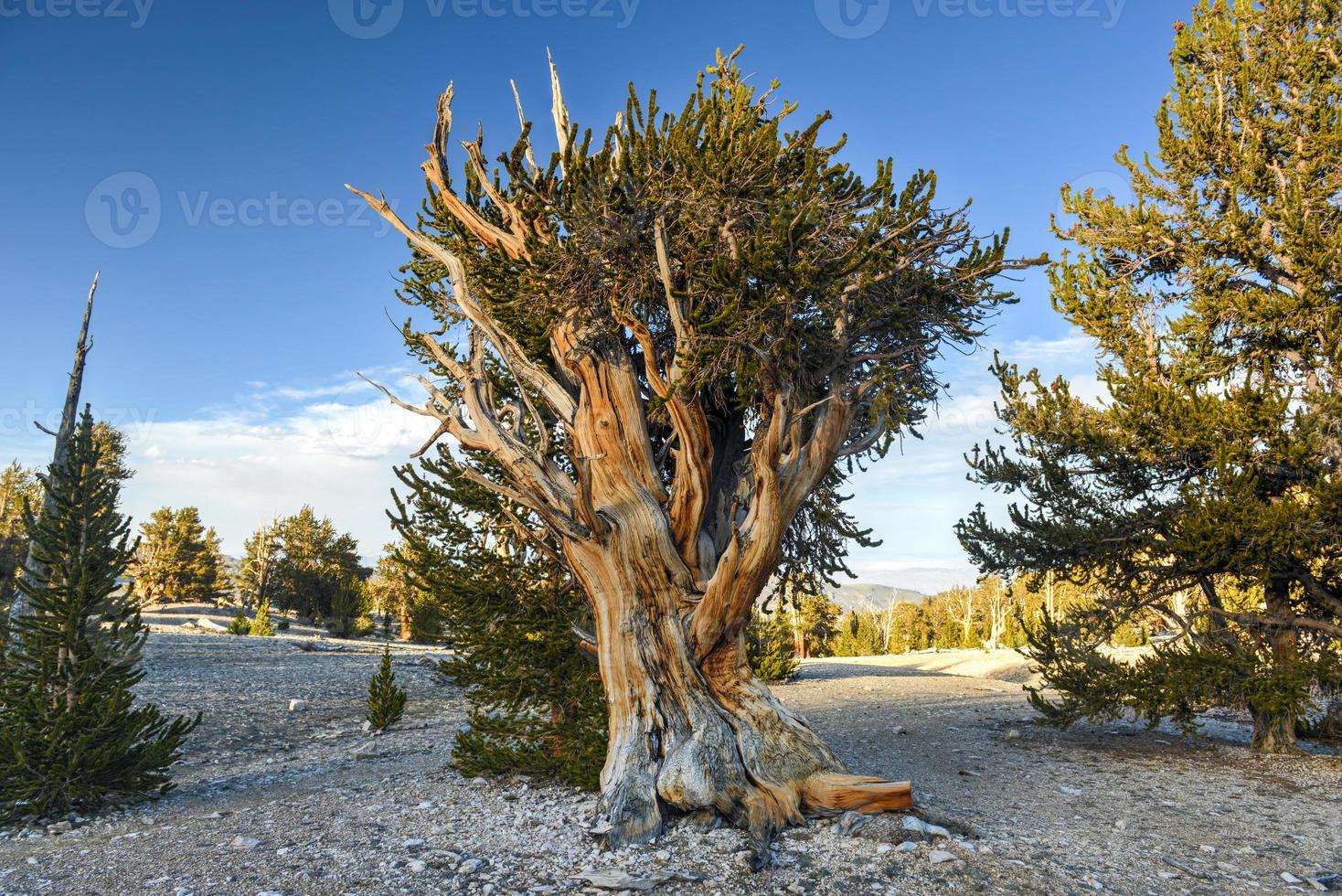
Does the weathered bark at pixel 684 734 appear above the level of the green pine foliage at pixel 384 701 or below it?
above

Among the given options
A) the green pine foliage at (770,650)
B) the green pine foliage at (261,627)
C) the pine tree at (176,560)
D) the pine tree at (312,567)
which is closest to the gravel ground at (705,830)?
the green pine foliage at (770,650)

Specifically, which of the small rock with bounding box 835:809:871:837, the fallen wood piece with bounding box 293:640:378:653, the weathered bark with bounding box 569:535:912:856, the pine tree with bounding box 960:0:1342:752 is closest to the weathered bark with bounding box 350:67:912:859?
the weathered bark with bounding box 569:535:912:856

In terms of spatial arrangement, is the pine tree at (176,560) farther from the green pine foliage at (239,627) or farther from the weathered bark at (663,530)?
the weathered bark at (663,530)

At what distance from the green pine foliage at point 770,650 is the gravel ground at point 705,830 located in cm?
557

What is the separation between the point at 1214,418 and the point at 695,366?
7.59m

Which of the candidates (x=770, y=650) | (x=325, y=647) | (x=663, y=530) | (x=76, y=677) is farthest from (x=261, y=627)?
(x=663, y=530)

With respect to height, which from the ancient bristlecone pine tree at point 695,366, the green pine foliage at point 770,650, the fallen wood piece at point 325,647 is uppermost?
the ancient bristlecone pine tree at point 695,366

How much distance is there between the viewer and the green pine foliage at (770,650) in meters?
17.5

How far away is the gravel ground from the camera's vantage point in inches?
204

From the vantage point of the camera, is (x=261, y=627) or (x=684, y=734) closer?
(x=684, y=734)

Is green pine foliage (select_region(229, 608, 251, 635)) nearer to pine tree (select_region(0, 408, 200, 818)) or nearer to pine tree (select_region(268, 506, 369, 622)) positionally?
pine tree (select_region(268, 506, 369, 622))

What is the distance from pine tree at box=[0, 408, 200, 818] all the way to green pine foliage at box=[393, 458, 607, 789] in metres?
2.93

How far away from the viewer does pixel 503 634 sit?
7.84m

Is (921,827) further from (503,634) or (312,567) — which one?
(312,567)
